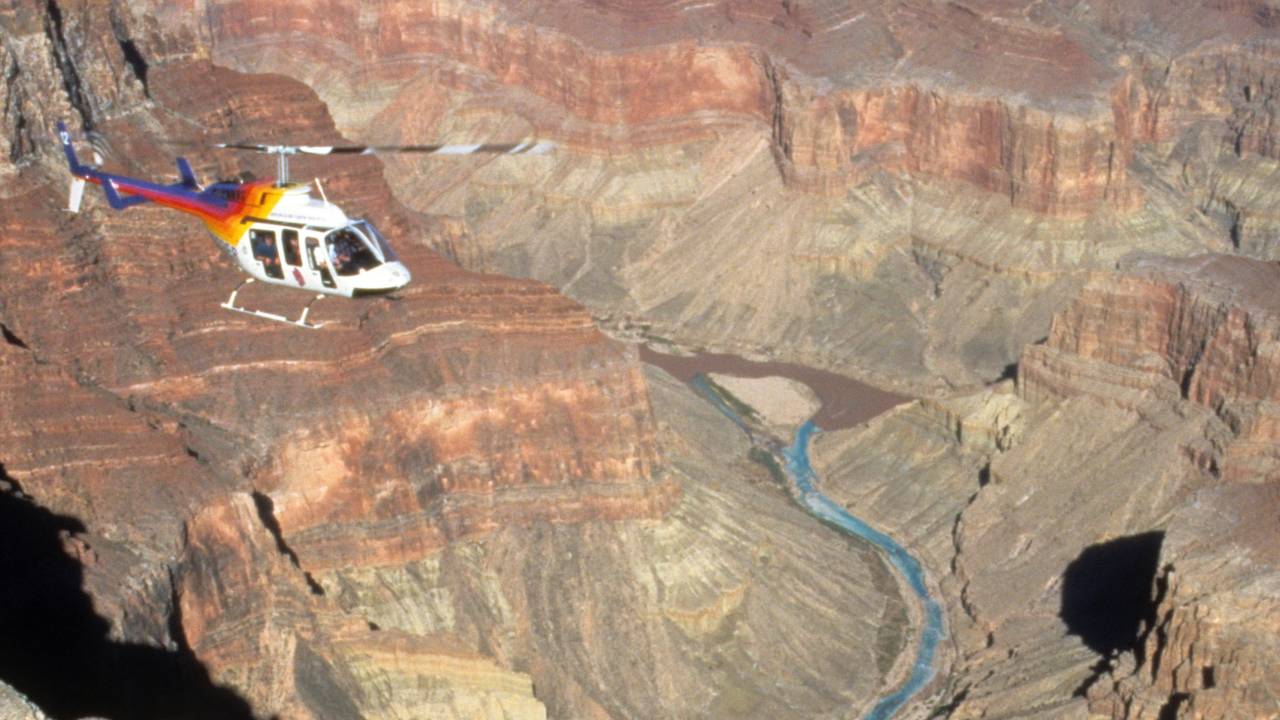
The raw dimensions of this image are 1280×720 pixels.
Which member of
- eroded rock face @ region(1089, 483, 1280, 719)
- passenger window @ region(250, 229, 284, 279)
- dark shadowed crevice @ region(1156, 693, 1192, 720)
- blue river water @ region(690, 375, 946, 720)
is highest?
passenger window @ region(250, 229, 284, 279)

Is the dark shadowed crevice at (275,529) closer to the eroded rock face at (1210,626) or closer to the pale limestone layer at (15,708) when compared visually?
the eroded rock face at (1210,626)

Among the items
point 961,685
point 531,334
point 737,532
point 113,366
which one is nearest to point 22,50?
point 113,366

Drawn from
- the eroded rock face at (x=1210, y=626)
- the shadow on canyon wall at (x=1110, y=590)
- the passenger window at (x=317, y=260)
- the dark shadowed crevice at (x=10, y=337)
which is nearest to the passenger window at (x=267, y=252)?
the passenger window at (x=317, y=260)

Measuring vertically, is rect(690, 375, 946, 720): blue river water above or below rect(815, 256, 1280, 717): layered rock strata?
below

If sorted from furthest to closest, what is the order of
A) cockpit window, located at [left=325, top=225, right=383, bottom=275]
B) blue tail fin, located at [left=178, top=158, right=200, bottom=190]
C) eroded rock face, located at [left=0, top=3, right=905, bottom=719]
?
blue tail fin, located at [left=178, top=158, right=200, bottom=190] → cockpit window, located at [left=325, top=225, right=383, bottom=275] → eroded rock face, located at [left=0, top=3, right=905, bottom=719]

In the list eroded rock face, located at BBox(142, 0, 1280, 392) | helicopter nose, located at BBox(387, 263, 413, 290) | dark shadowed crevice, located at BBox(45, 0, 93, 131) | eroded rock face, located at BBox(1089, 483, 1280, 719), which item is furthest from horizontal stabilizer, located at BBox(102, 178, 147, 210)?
eroded rock face, located at BBox(142, 0, 1280, 392)

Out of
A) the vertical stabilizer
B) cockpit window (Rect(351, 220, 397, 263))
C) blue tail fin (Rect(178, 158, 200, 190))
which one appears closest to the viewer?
cockpit window (Rect(351, 220, 397, 263))

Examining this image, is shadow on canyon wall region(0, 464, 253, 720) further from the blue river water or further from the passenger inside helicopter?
the blue river water
